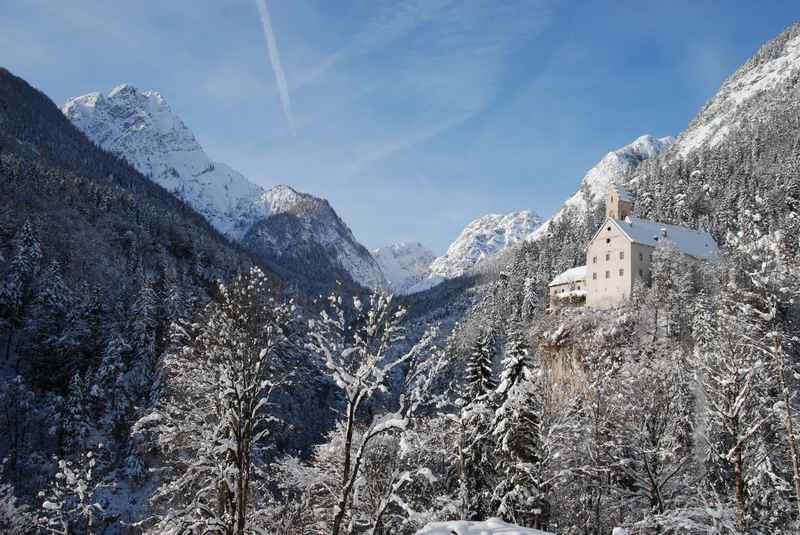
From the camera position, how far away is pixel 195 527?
15445 mm

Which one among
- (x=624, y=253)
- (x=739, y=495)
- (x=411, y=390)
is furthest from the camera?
(x=624, y=253)

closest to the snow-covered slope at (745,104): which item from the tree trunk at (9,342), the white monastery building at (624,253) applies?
the white monastery building at (624,253)

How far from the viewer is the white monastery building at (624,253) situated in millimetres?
62625

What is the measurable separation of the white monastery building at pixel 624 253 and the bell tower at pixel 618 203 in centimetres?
1195

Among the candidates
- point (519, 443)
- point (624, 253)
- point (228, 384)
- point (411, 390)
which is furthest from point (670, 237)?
point (228, 384)

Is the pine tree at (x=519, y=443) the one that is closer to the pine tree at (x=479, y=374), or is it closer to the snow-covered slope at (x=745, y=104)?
the pine tree at (x=479, y=374)

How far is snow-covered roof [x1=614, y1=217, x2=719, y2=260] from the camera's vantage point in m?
63.9

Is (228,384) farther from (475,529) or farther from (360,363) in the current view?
(475,529)

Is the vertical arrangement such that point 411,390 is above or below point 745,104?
below

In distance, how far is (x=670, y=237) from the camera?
6669 centimetres

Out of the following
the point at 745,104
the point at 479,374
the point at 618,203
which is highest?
the point at 745,104

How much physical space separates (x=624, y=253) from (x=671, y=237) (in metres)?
8.49

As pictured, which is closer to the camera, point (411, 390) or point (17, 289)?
point (411, 390)

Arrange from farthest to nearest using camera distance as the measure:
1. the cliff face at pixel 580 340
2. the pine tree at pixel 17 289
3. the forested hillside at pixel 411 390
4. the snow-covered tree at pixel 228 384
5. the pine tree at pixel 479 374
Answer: the pine tree at pixel 17 289 → the cliff face at pixel 580 340 → the pine tree at pixel 479 374 → the forested hillside at pixel 411 390 → the snow-covered tree at pixel 228 384
